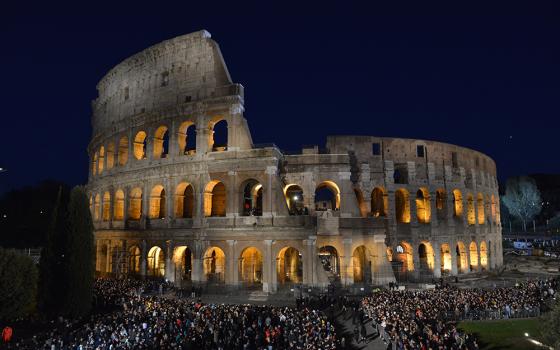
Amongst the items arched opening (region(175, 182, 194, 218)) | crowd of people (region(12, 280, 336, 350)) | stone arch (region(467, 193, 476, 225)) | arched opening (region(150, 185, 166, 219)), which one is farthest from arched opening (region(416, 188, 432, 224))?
arched opening (region(150, 185, 166, 219))

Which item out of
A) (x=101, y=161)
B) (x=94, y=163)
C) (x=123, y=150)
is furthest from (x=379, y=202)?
(x=94, y=163)

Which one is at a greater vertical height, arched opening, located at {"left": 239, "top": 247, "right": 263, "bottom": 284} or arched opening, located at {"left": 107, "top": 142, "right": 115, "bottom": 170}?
arched opening, located at {"left": 107, "top": 142, "right": 115, "bottom": 170}

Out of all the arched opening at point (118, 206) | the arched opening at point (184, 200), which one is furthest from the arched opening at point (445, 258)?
the arched opening at point (118, 206)

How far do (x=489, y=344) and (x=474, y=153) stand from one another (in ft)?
87.1

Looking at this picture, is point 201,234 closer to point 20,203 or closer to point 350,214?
point 350,214

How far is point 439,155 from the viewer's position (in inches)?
1433

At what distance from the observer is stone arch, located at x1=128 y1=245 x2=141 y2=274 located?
34000 mm

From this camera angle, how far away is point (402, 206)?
36625 mm

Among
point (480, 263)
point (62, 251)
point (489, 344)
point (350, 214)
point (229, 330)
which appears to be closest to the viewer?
point (229, 330)

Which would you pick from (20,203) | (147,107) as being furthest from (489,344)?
(20,203)

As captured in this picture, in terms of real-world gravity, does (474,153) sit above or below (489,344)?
above

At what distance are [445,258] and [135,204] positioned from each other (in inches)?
1089

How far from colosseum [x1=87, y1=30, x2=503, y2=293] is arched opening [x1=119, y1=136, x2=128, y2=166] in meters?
0.21

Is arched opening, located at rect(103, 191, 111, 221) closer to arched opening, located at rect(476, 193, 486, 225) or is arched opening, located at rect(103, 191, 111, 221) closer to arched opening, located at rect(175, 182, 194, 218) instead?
arched opening, located at rect(175, 182, 194, 218)
